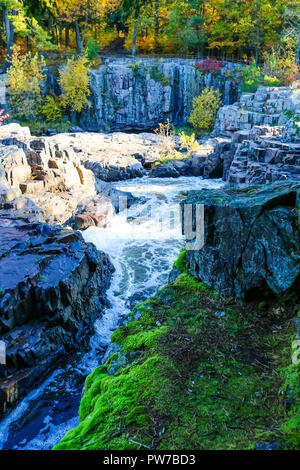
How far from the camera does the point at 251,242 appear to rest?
15.0 ft

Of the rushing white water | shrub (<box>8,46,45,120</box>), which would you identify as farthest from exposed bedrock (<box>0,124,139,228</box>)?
shrub (<box>8,46,45,120</box>)

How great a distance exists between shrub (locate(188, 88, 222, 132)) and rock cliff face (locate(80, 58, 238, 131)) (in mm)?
3268

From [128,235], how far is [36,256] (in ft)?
17.9

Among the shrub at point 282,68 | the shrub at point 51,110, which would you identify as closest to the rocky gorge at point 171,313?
the shrub at point 282,68

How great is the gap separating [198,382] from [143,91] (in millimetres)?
33919

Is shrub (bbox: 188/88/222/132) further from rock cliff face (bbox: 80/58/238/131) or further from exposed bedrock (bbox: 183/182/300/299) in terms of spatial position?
exposed bedrock (bbox: 183/182/300/299)

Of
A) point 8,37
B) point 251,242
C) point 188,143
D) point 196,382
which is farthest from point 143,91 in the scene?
point 196,382

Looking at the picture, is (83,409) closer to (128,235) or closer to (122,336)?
(122,336)

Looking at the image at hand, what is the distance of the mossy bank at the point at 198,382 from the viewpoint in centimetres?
271

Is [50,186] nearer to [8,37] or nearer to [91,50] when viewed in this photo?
[91,50]

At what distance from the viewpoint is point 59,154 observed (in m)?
15.8

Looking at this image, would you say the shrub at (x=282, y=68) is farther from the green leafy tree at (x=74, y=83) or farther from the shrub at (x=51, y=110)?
the shrub at (x=51, y=110)

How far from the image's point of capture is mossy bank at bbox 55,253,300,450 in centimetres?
271

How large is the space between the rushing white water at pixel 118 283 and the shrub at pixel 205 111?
1193 centimetres
